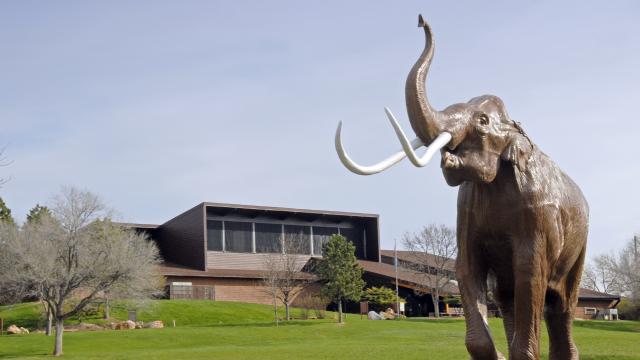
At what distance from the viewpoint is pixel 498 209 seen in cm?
500

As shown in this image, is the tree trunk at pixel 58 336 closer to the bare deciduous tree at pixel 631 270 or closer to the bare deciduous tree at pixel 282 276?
the bare deciduous tree at pixel 282 276

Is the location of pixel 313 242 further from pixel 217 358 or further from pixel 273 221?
pixel 217 358

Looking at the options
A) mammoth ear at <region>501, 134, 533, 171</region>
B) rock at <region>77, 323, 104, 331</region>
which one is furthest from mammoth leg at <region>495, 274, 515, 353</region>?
rock at <region>77, 323, 104, 331</region>

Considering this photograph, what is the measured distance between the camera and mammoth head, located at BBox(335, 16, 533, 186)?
442 cm

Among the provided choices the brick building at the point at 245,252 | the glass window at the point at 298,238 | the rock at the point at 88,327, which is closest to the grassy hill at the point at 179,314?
the rock at the point at 88,327

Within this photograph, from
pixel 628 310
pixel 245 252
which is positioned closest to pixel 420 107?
pixel 245 252

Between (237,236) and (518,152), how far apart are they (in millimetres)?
54725

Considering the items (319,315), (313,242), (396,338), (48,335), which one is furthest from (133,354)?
(313,242)

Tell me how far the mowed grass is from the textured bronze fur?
17.4 meters

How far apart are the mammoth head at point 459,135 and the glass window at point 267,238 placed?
54.7 m

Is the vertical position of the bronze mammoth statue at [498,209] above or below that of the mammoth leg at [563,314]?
above

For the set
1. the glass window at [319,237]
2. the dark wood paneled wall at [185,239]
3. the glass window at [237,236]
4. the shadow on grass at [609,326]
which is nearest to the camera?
the shadow on grass at [609,326]

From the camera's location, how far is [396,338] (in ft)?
113

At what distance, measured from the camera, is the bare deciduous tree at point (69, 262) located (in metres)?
32.9
